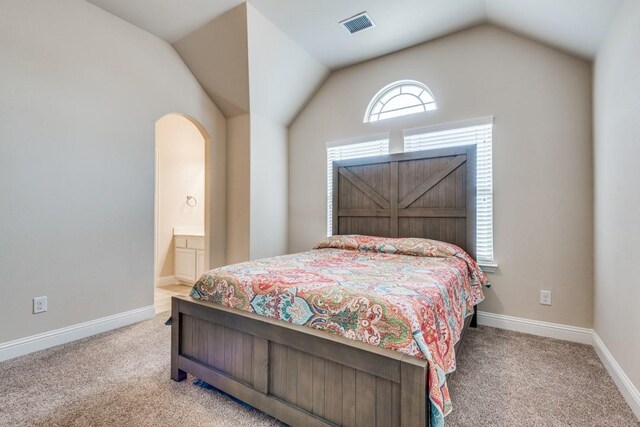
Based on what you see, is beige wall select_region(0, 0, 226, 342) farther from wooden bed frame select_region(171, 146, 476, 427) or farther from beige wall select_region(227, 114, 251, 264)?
wooden bed frame select_region(171, 146, 476, 427)

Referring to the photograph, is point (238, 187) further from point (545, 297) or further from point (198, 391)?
point (545, 297)

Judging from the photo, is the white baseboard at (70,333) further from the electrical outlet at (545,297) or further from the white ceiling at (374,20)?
the electrical outlet at (545,297)

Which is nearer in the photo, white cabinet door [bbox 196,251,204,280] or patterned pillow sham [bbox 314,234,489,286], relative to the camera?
patterned pillow sham [bbox 314,234,489,286]

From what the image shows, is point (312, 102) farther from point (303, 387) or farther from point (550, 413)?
point (550, 413)

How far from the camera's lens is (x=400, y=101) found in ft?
11.8

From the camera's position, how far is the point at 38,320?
241cm

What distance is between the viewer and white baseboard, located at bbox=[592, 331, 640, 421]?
Result: 168cm

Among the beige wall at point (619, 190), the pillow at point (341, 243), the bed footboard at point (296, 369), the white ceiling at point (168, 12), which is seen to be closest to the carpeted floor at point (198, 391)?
the bed footboard at point (296, 369)

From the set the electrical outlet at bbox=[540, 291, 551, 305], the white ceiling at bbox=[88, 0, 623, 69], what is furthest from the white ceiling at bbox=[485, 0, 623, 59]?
the electrical outlet at bbox=[540, 291, 551, 305]

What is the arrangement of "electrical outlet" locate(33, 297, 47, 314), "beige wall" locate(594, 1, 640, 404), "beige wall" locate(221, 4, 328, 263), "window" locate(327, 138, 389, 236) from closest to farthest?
"beige wall" locate(594, 1, 640, 404), "electrical outlet" locate(33, 297, 47, 314), "beige wall" locate(221, 4, 328, 263), "window" locate(327, 138, 389, 236)

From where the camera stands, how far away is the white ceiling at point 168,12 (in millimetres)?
2750

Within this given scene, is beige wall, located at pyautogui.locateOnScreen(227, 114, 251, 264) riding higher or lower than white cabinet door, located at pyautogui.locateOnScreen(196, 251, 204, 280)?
higher

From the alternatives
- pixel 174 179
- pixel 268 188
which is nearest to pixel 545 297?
pixel 268 188

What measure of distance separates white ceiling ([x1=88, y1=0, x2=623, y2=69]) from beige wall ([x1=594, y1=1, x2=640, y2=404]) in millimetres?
266
